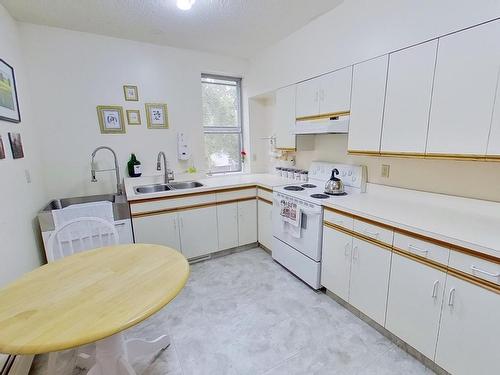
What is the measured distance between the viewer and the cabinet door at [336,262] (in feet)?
6.31

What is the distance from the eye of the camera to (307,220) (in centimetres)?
223

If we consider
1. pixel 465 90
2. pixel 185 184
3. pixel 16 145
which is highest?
pixel 465 90

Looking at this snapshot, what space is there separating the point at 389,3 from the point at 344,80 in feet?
1.85

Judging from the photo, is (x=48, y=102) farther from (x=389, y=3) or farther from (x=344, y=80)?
(x=389, y=3)

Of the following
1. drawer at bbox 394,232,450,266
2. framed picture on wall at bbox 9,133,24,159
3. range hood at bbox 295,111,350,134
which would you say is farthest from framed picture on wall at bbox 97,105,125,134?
drawer at bbox 394,232,450,266

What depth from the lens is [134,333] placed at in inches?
72.8

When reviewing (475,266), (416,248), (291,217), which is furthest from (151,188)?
(475,266)

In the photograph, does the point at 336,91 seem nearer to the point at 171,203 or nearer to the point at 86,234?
the point at 171,203

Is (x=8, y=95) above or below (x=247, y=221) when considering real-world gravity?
above

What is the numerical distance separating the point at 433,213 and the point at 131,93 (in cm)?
A: 312

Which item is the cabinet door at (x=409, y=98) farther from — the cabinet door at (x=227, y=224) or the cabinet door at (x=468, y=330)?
the cabinet door at (x=227, y=224)

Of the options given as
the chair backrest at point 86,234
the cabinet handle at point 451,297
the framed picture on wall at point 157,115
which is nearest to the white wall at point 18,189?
the chair backrest at point 86,234

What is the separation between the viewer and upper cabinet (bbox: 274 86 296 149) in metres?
2.73

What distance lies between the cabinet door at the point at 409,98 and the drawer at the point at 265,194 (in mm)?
1282
